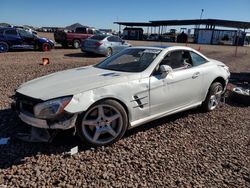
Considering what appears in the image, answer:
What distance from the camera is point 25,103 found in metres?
3.70

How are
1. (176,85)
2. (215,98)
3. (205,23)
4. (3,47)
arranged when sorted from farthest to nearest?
(205,23), (3,47), (215,98), (176,85)

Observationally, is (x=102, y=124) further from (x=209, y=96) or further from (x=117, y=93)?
(x=209, y=96)

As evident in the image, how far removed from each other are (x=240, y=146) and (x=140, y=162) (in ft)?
5.73

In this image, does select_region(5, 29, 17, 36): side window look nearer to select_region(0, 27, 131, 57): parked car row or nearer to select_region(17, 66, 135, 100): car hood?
select_region(0, 27, 131, 57): parked car row

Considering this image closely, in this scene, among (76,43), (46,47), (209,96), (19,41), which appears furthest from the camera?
(76,43)

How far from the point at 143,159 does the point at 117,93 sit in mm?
1003

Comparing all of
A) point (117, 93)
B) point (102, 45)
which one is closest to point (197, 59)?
point (117, 93)

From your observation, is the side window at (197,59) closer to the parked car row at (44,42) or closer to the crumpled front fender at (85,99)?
the crumpled front fender at (85,99)

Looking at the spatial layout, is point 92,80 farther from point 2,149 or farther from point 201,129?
point 201,129

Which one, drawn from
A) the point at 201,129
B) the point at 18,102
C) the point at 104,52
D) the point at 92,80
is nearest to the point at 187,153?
the point at 201,129

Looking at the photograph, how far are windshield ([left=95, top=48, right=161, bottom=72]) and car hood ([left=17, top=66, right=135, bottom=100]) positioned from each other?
0.31 m

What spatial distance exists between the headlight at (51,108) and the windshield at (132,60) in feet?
4.58

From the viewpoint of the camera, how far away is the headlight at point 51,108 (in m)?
3.44

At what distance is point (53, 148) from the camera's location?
3752mm
